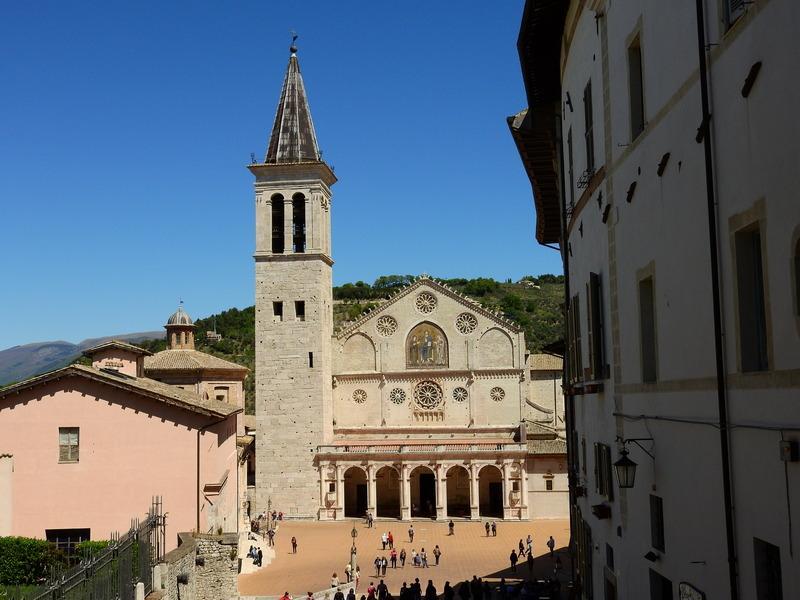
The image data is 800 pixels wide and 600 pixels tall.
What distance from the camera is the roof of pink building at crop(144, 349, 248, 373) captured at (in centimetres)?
6025

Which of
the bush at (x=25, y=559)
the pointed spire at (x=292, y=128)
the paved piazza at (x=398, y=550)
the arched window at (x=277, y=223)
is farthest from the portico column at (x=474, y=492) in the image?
the bush at (x=25, y=559)

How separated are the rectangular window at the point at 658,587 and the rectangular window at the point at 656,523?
350 mm

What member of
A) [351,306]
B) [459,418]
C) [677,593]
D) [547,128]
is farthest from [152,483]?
[351,306]

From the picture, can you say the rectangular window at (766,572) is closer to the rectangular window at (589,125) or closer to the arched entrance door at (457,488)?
the rectangular window at (589,125)

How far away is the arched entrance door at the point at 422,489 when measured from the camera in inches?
2242

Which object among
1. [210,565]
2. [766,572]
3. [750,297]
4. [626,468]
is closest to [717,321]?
[750,297]

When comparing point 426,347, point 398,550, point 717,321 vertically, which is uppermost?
point 426,347

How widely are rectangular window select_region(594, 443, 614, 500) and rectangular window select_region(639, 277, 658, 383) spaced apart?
8.22 feet

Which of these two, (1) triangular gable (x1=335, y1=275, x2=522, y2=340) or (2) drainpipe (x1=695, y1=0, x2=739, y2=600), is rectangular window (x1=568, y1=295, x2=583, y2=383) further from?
(1) triangular gable (x1=335, y1=275, x2=522, y2=340)

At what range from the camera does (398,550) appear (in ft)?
141

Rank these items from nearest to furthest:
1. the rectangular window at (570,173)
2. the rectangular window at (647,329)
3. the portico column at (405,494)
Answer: the rectangular window at (647,329)
the rectangular window at (570,173)
the portico column at (405,494)

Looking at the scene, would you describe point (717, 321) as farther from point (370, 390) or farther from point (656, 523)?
point (370, 390)

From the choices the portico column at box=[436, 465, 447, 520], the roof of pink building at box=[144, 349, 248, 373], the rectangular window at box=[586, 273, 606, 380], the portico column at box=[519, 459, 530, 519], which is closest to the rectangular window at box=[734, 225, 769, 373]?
the rectangular window at box=[586, 273, 606, 380]

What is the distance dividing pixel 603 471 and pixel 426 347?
1782 inches
